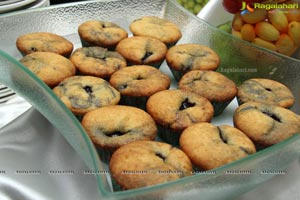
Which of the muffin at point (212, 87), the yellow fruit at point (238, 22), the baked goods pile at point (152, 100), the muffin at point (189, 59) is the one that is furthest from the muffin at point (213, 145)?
the yellow fruit at point (238, 22)

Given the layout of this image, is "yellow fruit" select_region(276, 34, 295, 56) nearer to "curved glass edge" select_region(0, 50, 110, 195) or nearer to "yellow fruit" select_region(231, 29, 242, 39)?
"yellow fruit" select_region(231, 29, 242, 39)

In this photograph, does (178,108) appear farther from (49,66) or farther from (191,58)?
(49,66)

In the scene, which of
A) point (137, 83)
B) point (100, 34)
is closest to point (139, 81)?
point (137, 83)

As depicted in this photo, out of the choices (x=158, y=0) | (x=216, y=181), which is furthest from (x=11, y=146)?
(x=158, y=0)

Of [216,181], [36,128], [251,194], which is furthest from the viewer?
[36,128]

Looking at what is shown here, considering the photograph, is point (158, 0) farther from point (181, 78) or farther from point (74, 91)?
point (74, 91)

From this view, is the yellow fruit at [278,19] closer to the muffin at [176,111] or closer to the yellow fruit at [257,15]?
the yellow fruit at [257,15]

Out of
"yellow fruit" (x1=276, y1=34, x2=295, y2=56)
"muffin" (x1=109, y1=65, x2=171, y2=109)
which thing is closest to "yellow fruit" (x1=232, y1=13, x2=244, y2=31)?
"yellow fruit" (x1=276, y1=34, x2=295, y2=56)

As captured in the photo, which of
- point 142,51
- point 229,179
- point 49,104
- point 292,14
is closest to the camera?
point 229,179
